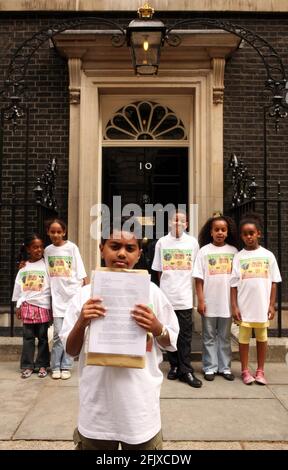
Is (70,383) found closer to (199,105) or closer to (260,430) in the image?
(260,430)

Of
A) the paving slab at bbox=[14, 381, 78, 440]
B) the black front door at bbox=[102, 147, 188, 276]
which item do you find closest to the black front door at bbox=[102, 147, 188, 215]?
the black front door at bbox=[102, 147, 188, 276]

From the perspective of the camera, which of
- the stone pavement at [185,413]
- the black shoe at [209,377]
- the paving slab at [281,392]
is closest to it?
the stone pavement at [185,413]

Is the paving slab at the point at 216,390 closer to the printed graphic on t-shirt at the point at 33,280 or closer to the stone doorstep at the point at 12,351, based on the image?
the stone doorstep at the point at 12,351

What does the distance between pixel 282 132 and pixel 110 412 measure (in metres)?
6.99

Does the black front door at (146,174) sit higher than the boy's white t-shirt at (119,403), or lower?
higher

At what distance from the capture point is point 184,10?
8.19 meters

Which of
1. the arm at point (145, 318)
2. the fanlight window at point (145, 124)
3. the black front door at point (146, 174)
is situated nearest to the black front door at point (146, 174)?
the black front door at point (146, 174)

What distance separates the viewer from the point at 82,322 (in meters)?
2.03

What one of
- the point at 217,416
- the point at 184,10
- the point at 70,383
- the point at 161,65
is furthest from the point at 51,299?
the point at 184,10

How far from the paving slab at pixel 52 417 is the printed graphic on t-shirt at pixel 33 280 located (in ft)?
3.72

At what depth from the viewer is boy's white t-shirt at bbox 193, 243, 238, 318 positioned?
5.21 meters

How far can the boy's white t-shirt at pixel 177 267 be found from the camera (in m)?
5.16

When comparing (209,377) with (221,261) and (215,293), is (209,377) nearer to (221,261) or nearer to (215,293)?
(215,293)

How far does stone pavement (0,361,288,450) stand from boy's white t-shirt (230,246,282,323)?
75 centimetres
